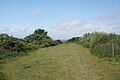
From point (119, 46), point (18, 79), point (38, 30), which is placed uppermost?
point (38, 30)

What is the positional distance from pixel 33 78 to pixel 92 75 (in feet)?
9.88

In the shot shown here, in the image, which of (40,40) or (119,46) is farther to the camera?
(40,40)

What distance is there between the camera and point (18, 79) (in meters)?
11.6

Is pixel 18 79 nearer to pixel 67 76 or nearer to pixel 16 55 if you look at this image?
pixel 67 76

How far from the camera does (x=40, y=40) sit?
151ft

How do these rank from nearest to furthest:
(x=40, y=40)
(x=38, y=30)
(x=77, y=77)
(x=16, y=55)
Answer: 1. (x=77, y=77)
2. (x=16, y=55)
3. (x=40, y=40)
4. (x=38, y=30)

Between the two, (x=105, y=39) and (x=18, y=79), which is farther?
(x=105, y=39)

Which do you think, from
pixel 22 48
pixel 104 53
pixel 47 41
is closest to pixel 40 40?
pixel 47 41

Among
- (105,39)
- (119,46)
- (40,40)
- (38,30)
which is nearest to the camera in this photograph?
(119,46)

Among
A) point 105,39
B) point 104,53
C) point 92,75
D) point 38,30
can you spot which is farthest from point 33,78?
point 38,30

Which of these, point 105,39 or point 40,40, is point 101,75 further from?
point 40,40

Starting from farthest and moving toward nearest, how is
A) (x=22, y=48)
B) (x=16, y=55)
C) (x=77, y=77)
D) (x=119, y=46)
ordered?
(x=22, y=48)
(x=16, y=55)
(x=119, y=46)
(x=77, y=77)

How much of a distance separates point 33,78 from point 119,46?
11.1 meters

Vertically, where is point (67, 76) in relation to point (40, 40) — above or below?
below
